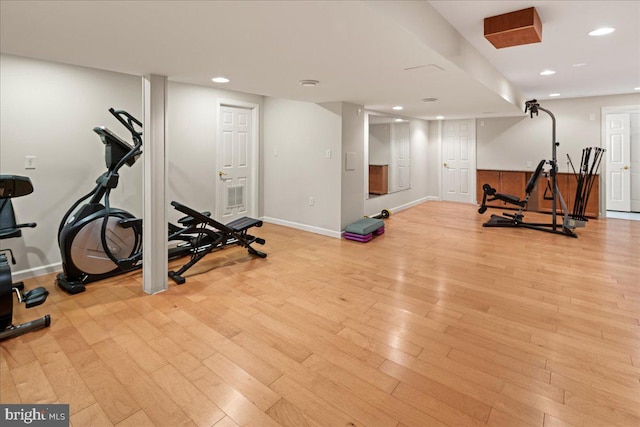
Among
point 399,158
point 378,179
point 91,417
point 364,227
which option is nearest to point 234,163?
point 364,227

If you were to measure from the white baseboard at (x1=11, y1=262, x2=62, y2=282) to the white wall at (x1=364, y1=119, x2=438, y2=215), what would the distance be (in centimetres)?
506

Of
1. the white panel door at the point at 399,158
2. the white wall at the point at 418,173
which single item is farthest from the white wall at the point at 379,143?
the white wall at the point at 418,173

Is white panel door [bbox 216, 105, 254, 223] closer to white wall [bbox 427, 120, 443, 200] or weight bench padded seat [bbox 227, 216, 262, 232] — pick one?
weight bench padded seat [bbox 227, 216, 262, 232]

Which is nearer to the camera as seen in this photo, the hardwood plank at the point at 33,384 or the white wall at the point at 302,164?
the hardwood plank at the point at 33,384

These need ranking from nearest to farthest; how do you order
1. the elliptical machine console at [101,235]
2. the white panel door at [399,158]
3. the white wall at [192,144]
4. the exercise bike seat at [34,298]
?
1. the exercise bike seat at [34,298]
2. the elliptical machine console at [101,235]
3. the white wall at [192,144]
4. the white panel door at [399,158]

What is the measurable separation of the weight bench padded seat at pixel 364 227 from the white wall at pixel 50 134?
309cm

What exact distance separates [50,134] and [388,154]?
544 cm

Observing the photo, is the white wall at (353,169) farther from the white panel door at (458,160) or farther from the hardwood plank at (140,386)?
the white panel door at (458,160)

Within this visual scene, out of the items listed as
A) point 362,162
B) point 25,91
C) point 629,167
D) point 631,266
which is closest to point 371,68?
point 362,162

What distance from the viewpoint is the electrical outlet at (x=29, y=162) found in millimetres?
3455

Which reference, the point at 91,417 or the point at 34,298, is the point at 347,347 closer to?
the point at 91,417

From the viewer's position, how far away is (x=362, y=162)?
563 cm

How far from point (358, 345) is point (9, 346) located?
2.30 m

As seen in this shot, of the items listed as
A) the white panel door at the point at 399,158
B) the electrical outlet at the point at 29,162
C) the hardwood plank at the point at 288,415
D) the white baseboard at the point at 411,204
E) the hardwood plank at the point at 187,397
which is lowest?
the hardwood plank at the point at 288,415
